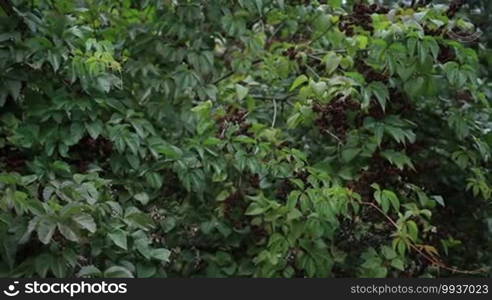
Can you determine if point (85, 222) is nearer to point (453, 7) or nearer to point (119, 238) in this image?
point (119, 238)

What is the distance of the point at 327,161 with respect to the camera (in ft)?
8.57

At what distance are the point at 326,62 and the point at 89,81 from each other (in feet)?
2.97

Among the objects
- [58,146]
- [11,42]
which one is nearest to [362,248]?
[58,146]

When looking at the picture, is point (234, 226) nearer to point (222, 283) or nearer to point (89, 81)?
point (222, 283)

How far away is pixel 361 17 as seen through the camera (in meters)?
2.67

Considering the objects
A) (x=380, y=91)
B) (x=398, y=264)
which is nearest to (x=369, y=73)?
(x=380, y=91)

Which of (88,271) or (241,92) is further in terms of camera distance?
(241,92)

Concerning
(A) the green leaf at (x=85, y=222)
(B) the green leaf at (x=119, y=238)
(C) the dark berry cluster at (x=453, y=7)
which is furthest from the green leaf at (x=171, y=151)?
(C) the dark berry cluster at (x=453, y=7)

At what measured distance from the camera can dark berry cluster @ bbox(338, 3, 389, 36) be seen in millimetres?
2666

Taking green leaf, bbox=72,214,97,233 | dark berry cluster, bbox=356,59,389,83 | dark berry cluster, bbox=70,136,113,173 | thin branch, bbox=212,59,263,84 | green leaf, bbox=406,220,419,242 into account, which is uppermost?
green leaf, bbox=72,214,97,233

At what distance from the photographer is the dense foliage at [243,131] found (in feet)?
7.54

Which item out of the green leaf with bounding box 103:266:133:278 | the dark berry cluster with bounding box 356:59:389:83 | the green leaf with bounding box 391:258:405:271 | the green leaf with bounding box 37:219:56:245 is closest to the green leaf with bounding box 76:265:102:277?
the green leaf with bounding box 103:266:133:278

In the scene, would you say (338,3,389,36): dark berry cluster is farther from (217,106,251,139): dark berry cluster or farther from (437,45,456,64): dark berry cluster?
(217,106,251,139): dark berry cluster

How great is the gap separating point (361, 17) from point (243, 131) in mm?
647
